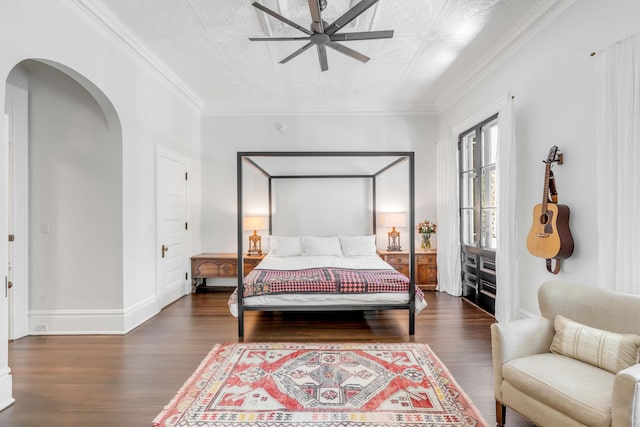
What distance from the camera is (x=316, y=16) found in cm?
225

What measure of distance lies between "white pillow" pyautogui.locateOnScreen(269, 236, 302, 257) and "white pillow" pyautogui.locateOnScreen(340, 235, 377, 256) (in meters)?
0.70

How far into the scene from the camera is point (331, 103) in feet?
17.5

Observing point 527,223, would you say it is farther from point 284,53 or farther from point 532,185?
point 284,53

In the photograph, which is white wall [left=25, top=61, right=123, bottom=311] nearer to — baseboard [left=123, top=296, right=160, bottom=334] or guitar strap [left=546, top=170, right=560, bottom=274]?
baseboard [left=123, top=296, right=160, bottom=334]

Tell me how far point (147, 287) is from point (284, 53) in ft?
10.2

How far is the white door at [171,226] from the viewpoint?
163 inches

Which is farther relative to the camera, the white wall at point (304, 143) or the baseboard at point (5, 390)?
the white wall at point (304, 143)

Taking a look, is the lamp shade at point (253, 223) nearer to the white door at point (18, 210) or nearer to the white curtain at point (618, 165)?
the white door at point (18, 210)

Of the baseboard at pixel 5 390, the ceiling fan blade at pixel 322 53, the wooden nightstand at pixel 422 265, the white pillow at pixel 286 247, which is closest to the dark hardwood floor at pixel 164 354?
the baseboard at pixel 5 390

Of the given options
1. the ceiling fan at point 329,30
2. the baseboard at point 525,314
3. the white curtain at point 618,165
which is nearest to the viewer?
the white curtain at point 618,165

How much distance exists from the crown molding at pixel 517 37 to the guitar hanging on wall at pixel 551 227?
1172 mm

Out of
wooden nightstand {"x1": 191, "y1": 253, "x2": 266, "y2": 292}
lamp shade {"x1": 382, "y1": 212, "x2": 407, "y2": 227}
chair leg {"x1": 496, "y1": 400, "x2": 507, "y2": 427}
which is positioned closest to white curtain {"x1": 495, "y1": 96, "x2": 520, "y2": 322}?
chair leg {"x1": 496, "y1": 400, "x2": 507, "y2": 427}

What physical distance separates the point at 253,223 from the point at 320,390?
331 centimetres

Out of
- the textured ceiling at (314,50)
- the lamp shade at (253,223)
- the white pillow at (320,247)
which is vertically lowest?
the white pillow at (320,247)
